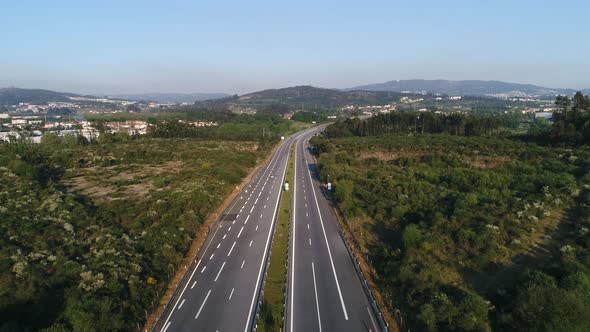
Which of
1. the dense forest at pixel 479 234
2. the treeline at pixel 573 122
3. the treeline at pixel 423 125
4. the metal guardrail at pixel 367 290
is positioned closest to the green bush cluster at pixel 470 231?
the dense forest at pixel 479 234

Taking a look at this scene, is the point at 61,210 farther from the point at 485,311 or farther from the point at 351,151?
the point at 351,151

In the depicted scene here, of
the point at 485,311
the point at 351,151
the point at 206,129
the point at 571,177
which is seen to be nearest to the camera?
the point at 485,311

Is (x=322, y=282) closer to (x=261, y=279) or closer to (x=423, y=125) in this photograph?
(x=261, y=279)

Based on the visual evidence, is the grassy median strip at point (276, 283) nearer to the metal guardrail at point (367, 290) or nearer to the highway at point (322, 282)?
the highway at point (322, 282)

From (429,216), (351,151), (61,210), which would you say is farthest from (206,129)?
(429,216)

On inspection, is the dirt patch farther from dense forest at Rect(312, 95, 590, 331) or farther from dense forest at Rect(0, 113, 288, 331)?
dense forest at Rect(312, 95, 590, 331)

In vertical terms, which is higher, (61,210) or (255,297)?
(61,210)

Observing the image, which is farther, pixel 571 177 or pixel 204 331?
pixel 571 177

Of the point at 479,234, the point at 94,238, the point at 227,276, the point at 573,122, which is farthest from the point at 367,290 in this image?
the point at 573,122
